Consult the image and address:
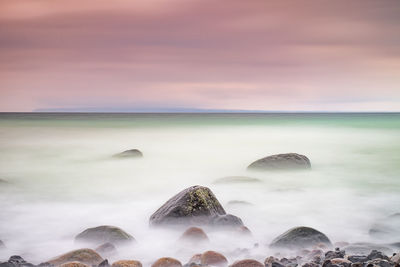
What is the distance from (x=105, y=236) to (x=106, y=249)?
495 millimetres

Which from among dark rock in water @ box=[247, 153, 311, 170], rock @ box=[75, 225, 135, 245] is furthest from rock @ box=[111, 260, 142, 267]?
dark rock in water @ box=[247, 153, 311, 170]

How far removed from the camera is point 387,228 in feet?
26.3

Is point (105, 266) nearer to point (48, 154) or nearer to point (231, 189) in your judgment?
point (231, 189)

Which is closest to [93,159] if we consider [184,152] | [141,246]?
[184,152]

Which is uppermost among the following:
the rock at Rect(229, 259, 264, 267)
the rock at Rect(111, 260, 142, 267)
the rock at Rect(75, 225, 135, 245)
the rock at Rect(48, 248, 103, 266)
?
the rock at Rect(75, 225, 135, 245)

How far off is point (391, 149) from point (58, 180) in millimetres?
20615

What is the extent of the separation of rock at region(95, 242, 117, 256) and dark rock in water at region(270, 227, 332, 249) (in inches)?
98.8

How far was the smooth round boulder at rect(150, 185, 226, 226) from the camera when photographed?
289 inches

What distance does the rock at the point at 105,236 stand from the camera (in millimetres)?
6555

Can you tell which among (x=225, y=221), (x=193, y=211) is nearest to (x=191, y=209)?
(x=193, y=211)

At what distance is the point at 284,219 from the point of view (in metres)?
8.83

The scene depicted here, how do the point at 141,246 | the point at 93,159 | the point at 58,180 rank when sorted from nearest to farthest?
1. the point at 141,246
2. the point at 58,180
3. the point at 93,159

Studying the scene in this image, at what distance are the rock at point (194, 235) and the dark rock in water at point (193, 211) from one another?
1.78 ft

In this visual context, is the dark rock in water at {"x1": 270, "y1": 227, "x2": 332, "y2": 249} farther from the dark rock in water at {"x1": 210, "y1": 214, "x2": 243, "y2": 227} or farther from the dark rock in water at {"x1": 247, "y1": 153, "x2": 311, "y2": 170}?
the dark rock in water at {"x1": 247, "y1": 153, "x2": 311, "y2": 170}
